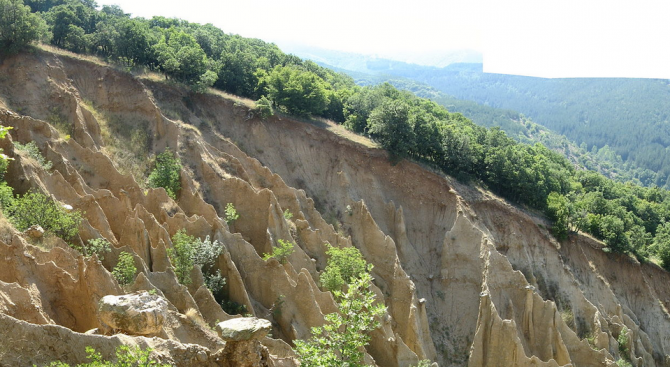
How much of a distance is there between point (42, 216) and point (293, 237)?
1583 centimetres

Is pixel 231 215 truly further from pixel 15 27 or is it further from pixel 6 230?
pixel 15 27

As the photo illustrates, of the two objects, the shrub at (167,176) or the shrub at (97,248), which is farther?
the shrub at (167,176)

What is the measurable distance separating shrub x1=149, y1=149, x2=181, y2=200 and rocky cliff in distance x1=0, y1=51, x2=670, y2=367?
0.70 meters

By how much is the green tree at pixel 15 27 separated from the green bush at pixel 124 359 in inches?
1341

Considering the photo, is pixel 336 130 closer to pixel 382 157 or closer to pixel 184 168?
pixel 382 157

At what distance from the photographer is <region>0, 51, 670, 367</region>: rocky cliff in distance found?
88.2 feet

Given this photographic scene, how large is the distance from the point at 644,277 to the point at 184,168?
42.1m

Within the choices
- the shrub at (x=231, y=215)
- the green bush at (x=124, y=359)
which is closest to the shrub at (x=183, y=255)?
the shrub at (x=231, y=215)

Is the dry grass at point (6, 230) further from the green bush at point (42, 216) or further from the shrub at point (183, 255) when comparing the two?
the shrub at point (183, 255)

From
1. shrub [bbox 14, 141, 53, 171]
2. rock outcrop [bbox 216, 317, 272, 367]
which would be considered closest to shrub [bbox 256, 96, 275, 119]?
shrub [bbox 14, 141, 53, 171]

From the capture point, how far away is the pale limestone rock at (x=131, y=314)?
19.3 m

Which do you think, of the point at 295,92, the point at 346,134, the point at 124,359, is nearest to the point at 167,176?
the point at 295,92

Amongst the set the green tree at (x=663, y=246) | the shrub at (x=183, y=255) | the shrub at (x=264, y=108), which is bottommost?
the green tree at (x=663, y=246)

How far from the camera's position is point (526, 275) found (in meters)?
45.0
